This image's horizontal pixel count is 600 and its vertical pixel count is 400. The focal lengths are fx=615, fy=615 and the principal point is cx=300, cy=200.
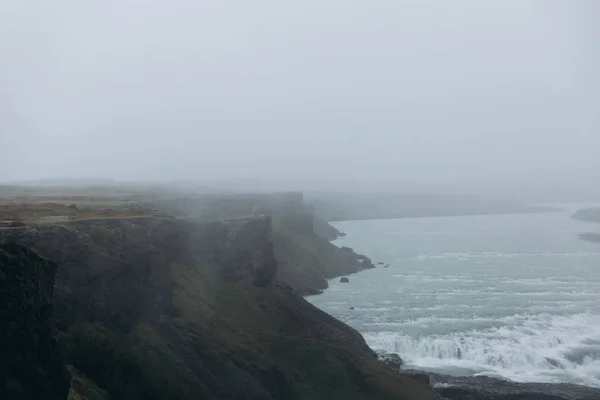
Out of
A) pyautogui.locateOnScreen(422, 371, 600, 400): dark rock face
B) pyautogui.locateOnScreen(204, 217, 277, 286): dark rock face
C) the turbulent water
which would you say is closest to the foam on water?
the turbulent water

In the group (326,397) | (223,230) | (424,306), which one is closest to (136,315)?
(326,397)

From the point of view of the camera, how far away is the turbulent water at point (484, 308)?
4828 centimetres

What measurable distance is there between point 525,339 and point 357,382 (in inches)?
953

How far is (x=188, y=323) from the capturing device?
112 feet

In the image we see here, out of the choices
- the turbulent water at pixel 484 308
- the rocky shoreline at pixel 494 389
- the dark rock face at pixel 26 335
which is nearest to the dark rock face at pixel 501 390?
the rocky shoreline at pixel 494 389

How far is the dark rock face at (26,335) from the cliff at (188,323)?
627cm

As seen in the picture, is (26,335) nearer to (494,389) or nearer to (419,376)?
(419,376)

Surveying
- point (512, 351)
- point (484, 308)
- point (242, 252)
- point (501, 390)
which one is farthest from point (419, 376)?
point (484, 308)

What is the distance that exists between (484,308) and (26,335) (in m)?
54.7

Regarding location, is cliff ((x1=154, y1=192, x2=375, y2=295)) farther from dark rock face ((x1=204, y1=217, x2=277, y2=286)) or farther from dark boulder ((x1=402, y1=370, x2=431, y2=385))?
dark boulder ((x1=402, y1=370, x2=431, y2=385))

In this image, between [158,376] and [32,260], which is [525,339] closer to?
[158,376]

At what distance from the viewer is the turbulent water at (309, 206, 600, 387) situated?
48.3 m

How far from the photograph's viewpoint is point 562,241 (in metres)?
139

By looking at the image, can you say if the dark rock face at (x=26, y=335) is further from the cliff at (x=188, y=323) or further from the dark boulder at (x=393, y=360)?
the dark boulder at (x=393, y=360)
